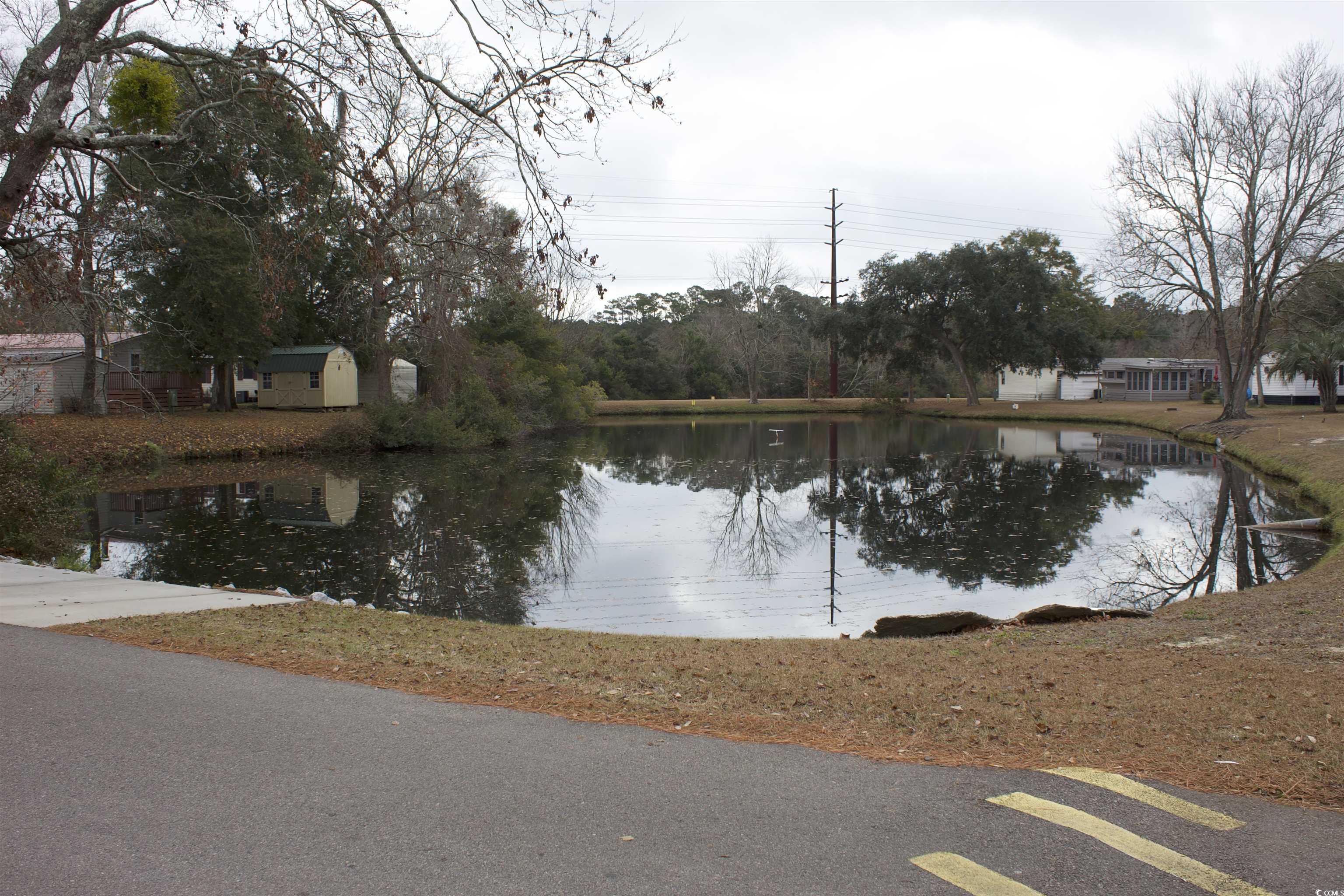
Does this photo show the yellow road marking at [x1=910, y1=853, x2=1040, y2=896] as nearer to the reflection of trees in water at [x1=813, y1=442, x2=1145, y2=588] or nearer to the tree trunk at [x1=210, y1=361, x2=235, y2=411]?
the reflection of trees in water at [x1=813, y1=442, x2=1145, y2=588]

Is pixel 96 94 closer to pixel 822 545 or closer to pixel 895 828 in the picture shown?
pixel 822 545

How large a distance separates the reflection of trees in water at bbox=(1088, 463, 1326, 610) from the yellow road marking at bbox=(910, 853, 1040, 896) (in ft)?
31.3

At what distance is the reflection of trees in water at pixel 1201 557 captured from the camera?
1303cm

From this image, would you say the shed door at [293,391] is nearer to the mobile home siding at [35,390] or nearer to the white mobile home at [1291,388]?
the mobile home siding at [35,390]

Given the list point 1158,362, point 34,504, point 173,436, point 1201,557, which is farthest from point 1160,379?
point 34,504

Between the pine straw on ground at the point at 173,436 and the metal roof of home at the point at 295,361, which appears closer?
the pine straw on ground at the point at 173,436

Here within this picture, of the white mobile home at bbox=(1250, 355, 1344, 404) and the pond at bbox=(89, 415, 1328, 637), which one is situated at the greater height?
the white mobile home at bbox=(1250, 355, 1344, 404)

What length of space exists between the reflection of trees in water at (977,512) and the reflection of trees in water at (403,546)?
597cm

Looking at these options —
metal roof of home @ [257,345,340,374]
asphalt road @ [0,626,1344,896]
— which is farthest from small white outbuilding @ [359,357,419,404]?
asphalt road @ [0,626,1344,896]

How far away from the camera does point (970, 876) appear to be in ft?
12.0

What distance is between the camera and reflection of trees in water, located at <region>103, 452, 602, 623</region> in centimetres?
1295

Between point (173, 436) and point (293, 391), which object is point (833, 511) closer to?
point (173, 436)

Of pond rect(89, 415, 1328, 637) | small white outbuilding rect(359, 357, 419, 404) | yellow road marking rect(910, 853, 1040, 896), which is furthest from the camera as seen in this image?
small white outbuilding rect(359, 357, 419, 404)

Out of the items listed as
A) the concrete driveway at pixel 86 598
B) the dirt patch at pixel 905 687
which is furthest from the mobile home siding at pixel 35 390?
the dirt patch at pixel 905 687
